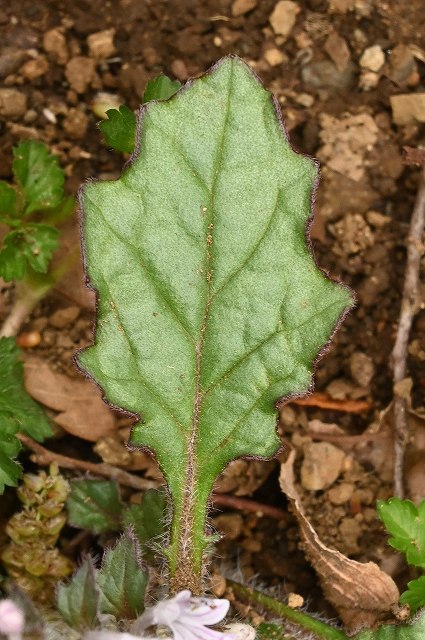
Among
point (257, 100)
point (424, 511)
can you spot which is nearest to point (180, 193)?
point (257, 100)

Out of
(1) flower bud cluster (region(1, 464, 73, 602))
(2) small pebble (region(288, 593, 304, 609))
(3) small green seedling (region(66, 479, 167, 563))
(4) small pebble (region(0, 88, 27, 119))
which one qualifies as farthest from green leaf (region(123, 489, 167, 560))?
(4) small pebble (region(0, 88, 27, 119))

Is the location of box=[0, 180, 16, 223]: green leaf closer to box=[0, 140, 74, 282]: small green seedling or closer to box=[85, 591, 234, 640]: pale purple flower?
box=[0, 140, 74, 282]: small green seedling

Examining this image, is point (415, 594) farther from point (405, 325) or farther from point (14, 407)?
point (14, 407)

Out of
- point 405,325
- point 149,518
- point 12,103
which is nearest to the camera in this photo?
point 149,518

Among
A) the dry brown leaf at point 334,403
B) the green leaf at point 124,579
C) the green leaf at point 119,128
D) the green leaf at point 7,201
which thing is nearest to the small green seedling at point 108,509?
the green leaf at point 124,579

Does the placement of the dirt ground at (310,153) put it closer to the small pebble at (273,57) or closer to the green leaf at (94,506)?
the small pebble at (273,57)

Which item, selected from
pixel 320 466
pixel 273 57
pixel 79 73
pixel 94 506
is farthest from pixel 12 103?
pixel 320 466

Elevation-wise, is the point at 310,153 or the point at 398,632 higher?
the point at 310,153
